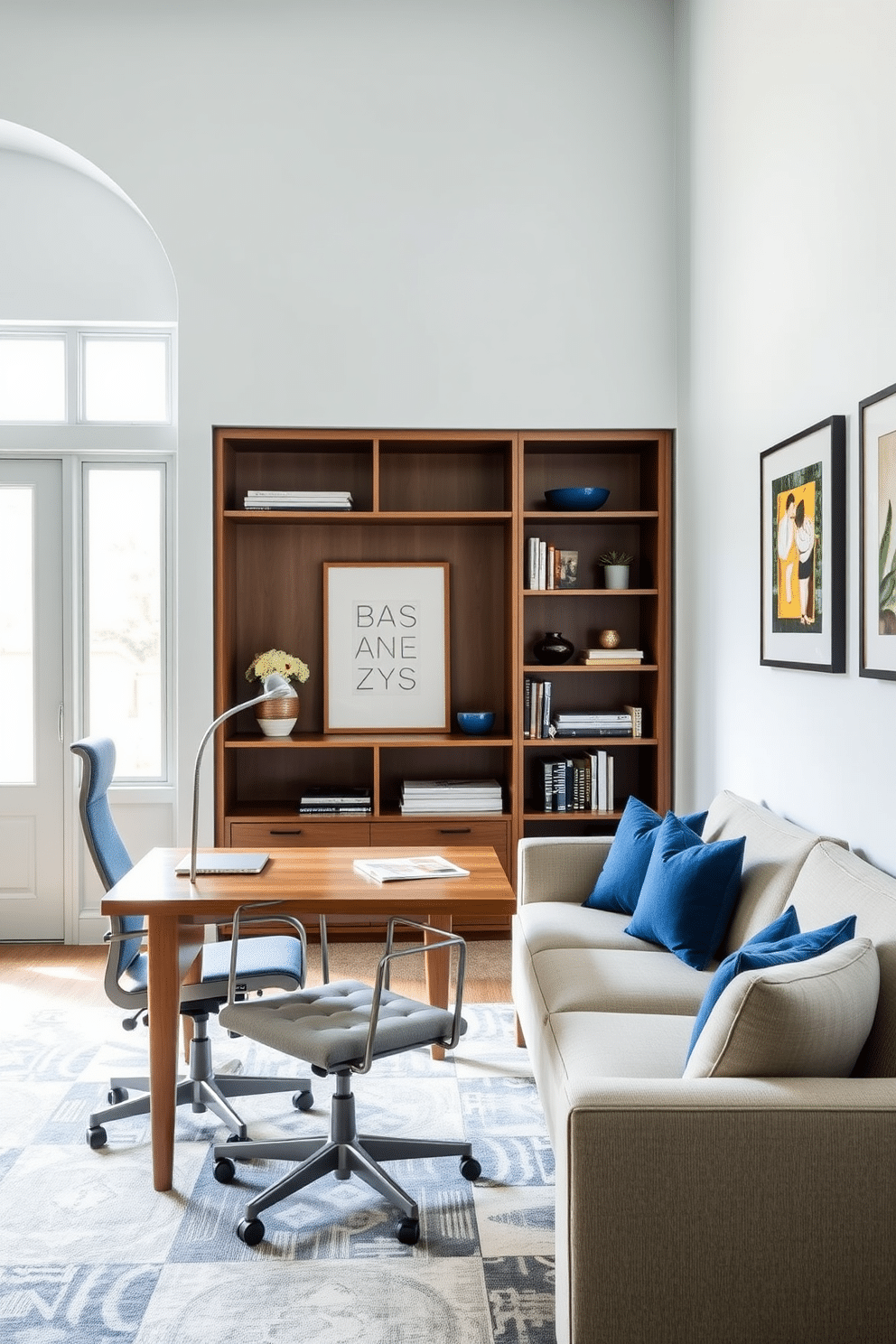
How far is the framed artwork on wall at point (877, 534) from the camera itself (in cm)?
264

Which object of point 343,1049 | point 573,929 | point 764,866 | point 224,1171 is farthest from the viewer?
point 573,929

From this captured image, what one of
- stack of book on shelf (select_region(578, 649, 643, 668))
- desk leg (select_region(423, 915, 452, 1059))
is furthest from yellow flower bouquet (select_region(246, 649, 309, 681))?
desk leg (select_region(423, 915, 452, 1059))

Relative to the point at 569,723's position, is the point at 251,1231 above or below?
below

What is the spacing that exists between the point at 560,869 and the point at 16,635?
110 inches

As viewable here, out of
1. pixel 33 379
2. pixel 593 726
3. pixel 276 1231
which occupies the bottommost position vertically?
pixel 276 1231

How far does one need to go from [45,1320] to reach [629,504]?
3.99 m

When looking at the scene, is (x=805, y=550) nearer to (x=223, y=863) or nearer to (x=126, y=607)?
(x=223, y=863)

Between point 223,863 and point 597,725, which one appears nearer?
point 223,863

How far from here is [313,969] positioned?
15.0 ft

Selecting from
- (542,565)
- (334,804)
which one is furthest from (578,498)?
(334,804)

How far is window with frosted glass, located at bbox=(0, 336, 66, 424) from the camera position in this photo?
5.15 meters

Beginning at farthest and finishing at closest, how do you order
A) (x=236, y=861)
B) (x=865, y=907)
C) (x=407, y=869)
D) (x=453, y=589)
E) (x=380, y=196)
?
(x=453, y=589)
(x=380, y=196)
(x=236, y=861)
(x=407, y=869)
(x=865, y=907)

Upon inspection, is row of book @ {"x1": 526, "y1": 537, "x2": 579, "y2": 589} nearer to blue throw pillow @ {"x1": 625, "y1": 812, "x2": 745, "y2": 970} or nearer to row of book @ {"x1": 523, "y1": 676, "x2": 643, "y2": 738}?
row of book @ {"x1": 523, "y1": 676, "x2": 643, "y2": 738}

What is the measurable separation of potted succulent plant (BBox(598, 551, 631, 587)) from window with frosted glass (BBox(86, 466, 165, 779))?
6.55 ft
